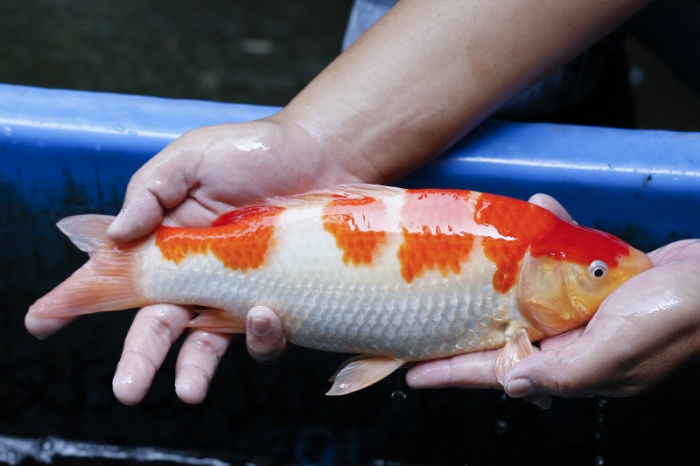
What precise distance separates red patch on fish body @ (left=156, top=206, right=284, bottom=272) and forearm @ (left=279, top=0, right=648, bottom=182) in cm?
24

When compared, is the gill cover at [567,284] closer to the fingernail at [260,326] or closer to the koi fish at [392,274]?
the koi fish at [392,274]

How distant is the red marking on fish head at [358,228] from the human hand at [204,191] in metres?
0.16

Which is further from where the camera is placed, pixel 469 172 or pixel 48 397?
pixel 48 397

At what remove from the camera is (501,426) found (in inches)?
73.0

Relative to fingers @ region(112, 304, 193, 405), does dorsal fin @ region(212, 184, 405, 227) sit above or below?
above

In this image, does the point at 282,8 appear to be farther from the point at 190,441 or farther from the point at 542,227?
the point at 542,227

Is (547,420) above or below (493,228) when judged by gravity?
below

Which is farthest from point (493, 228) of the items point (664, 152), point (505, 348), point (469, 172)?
point (664, 152)

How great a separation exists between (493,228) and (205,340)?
54 centimetres

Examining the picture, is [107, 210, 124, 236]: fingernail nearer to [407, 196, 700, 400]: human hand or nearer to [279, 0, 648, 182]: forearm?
[279, 0, 648, 182]: forearm

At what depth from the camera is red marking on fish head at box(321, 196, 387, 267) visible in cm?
134

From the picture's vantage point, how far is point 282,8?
356 centimetres

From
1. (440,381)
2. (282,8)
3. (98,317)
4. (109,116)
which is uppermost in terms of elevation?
(282,8)

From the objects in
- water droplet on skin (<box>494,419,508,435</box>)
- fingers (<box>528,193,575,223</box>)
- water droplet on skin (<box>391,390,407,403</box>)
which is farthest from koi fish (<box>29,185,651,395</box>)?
water droplet on skin (<box>494,419,508,435</box>)
